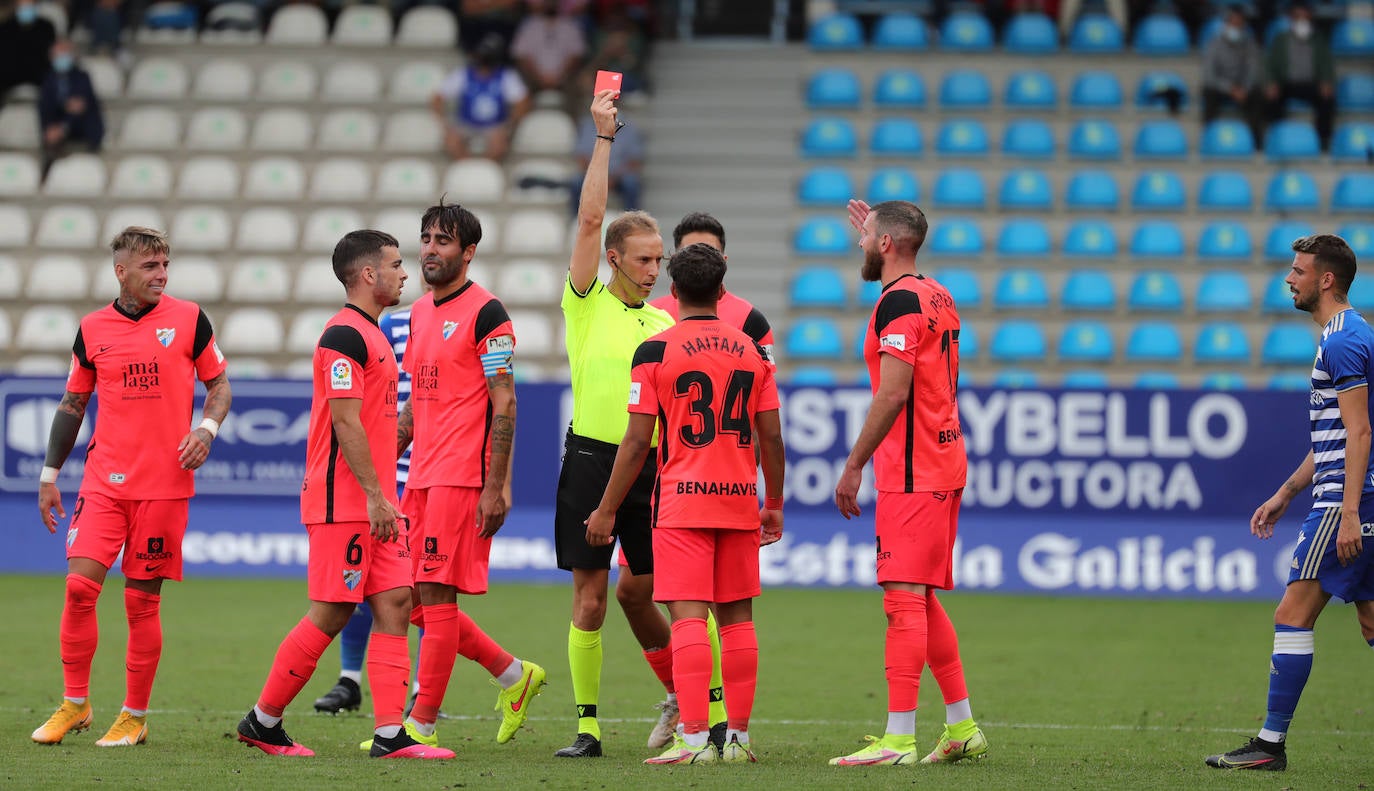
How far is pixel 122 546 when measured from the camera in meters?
7.46

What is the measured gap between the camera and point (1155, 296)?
18.6 metres

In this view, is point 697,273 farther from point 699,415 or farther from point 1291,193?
point 1291,193

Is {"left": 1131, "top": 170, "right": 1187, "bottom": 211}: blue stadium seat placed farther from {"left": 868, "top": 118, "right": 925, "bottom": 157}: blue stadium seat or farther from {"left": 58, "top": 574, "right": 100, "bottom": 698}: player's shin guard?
{"left": 58, "top": 574, "right": 100, "bottom": 698}: player's shin guard

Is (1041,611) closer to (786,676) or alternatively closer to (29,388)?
(786,676)

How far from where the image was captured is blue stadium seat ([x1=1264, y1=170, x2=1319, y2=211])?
19625 millimetres

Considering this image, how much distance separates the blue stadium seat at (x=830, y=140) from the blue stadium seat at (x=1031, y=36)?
2532 mm

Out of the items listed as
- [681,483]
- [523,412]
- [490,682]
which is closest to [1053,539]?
[523,412]

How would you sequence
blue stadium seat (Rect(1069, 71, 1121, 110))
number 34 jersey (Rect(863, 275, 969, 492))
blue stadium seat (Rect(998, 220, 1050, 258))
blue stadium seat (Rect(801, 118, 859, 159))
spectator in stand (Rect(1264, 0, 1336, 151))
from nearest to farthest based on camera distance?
number 34 jersey (Rect(863, 275, 969, 492)), blue stadium seat (Rect(998, 220, 1050, 258)), spectator in stand (Rect(1264, 0, 1336, 151)), blue stadium seat (Rect(801, 118, 859, 159)), blue stadium seat (Rect(1069, 71, 1121, 110))

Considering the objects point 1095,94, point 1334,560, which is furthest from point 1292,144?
point 1334,560

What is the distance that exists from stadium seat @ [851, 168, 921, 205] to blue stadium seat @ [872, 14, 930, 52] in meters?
2.49

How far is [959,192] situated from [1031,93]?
2089mm

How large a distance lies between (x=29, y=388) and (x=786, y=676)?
848cm

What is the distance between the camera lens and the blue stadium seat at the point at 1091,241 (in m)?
19.2

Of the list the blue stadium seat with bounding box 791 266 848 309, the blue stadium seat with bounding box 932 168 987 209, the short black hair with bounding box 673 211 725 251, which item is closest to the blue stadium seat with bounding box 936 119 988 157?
the blue stadium seat with bounding box 932 168 987 209
